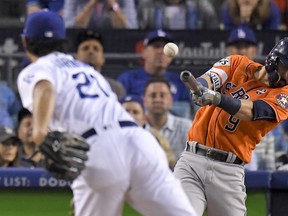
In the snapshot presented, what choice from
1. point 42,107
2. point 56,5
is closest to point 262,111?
point 42,107

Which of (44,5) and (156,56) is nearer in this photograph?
(156,56)

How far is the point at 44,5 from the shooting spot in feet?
31.5

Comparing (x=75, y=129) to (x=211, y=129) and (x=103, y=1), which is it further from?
(x=103, y=1)

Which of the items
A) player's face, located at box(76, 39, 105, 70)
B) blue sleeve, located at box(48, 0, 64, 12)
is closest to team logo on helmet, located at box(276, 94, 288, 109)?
player's face, located at box(76, 39, 105, 70)

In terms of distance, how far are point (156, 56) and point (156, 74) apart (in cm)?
19

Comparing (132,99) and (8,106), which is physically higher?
(132,99)

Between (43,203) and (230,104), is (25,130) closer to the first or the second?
(43,203)

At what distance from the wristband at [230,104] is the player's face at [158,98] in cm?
293

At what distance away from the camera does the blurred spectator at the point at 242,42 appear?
8992 millimetres

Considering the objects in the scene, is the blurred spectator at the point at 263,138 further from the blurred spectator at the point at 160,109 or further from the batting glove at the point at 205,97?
the batting glove at the point at 205,97

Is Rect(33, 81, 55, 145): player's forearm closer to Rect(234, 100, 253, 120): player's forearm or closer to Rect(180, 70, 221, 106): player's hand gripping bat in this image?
Rect(180, 70, 221, 106): player's hand gripping bat

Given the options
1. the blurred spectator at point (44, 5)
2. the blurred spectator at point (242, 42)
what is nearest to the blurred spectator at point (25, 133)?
the blurred spectator at point (44, 5)

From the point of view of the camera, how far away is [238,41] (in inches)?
354

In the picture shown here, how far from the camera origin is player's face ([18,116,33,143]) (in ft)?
26.8
